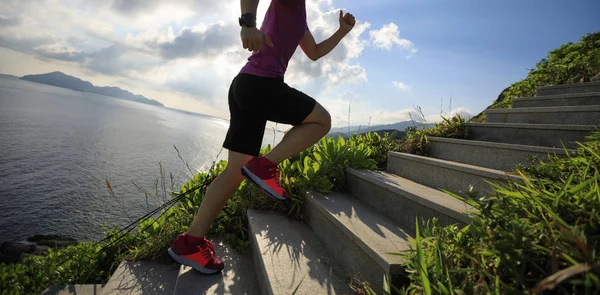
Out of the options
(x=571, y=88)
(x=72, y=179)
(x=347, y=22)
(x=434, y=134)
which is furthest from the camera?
(x=72, y=179)

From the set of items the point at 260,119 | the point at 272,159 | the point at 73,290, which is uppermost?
the point at 260,119

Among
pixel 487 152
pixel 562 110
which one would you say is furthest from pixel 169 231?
pixel 562 110

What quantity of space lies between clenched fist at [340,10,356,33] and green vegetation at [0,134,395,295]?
1.08m

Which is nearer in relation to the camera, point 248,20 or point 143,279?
point 248,20

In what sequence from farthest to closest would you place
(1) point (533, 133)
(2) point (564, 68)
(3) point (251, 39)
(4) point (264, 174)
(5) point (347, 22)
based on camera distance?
1. (2) point (564, 68)
2. (1) point (533, 133)
3. (5) point (347, 22)
4. (4) point (264, 174)
5. (3) point (251, 39)

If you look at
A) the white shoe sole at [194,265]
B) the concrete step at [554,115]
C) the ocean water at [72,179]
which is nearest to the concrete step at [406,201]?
the white shoe sole at [194,265]

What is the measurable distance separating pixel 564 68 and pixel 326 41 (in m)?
4.88

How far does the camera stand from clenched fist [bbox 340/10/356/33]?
223 cm

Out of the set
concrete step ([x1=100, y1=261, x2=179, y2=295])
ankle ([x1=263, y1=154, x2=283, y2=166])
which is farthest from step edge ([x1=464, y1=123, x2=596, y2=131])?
concrete step ([x1=100, y1=261, x2=179, y2=295])

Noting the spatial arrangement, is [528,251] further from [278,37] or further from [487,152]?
[487,152]

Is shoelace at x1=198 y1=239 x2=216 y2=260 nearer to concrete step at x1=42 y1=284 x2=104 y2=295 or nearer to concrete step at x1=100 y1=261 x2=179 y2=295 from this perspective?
→ concrete step at x1=100 y1=261 x2=179 y2=295

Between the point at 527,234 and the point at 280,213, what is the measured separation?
190 cm

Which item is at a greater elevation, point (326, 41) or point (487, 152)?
point (326, 41)

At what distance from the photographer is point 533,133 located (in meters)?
2.71
